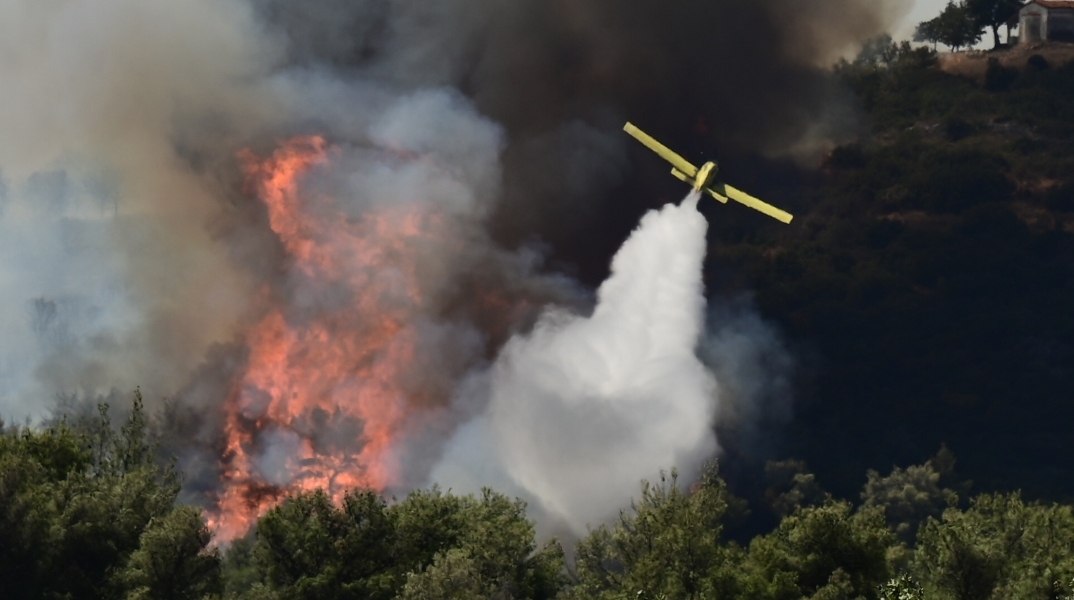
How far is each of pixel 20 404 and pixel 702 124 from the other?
207 feet

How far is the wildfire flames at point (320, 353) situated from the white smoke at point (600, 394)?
6275 millimetres

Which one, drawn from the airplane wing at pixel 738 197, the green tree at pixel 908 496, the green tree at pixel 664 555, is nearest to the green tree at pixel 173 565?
the green tree at pixel 664 555

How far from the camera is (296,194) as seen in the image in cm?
14288

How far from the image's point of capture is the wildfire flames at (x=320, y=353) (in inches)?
5482

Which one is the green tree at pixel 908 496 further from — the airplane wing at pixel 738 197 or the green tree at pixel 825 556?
the green tree at pixel 825 556

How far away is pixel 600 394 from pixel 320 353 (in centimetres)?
1908

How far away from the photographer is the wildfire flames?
139250 mm

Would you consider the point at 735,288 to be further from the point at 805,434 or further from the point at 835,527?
the point at 835,527

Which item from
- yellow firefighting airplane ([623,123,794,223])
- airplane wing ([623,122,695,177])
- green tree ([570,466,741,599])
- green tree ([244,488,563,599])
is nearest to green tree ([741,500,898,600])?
green tree ([570,466,741,599])

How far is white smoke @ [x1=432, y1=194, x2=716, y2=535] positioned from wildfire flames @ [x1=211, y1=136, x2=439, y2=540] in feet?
20.6

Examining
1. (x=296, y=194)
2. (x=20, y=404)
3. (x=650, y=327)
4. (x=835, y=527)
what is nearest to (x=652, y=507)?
(x=835, y=527)

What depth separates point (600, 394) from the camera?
462 ft

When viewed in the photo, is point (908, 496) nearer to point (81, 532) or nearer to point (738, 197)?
point (738, 197)

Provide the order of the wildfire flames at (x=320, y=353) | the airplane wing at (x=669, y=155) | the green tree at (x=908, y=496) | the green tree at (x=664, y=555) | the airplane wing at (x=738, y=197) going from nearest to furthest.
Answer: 1. the green tree at (x=664, y=555)
2. the airplane wing at (x=738, y=197)
3. the wildfire flames at (x=320, y=353)
4. the airplane wing at (x=669, y=155)
5. the green tree at (x=908, y=496)
